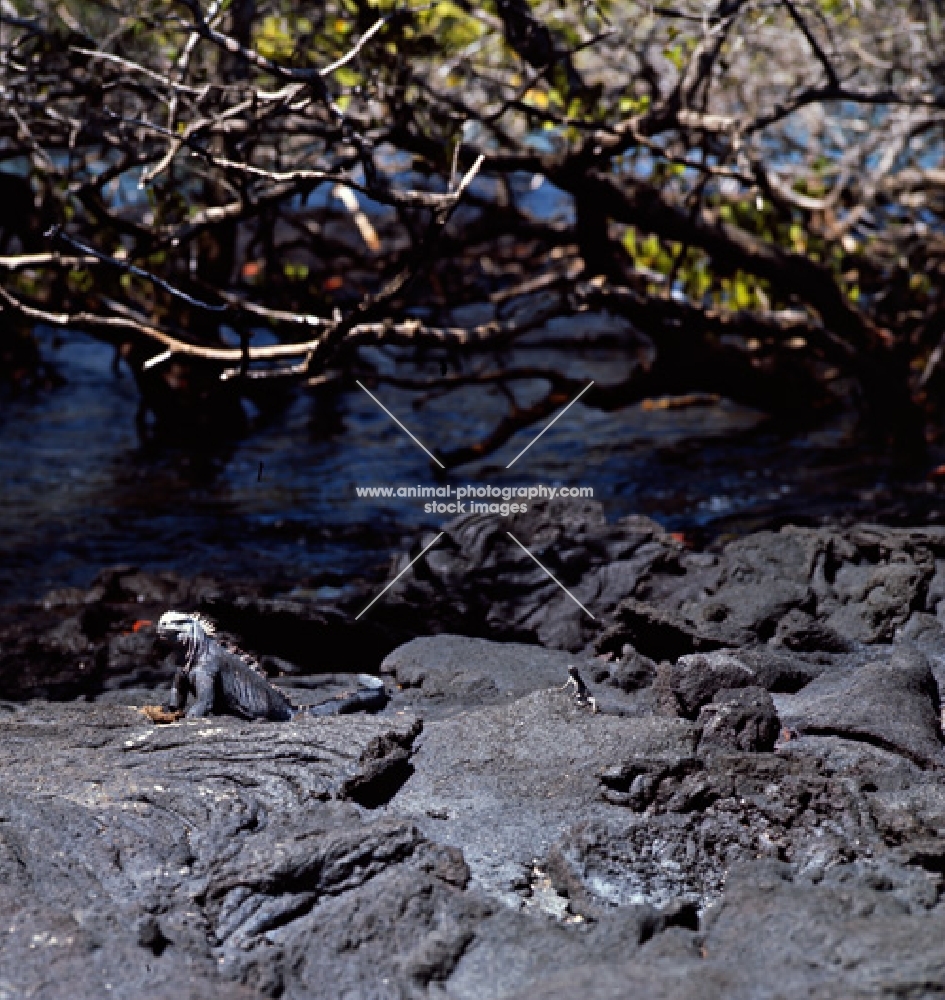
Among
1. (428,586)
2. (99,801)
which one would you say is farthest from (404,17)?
(99,801)

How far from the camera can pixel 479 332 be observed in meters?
8.46

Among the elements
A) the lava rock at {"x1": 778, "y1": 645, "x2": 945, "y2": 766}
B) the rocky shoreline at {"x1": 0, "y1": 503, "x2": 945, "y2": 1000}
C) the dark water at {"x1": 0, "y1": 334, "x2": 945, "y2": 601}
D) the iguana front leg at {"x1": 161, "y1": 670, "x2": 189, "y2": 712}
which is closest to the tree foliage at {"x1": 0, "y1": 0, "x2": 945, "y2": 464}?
the dark water at {"x1": 0, "y1": 334, "x2": 945, "y2": 601}

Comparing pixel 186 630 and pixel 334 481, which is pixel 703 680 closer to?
pixel 186 630

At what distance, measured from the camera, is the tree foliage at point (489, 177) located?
24.1 ft

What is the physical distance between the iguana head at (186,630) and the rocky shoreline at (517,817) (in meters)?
0.30

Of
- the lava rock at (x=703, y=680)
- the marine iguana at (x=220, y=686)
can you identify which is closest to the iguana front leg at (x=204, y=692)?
the marine iguana at (x=220, y=686)

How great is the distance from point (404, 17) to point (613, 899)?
5597mm

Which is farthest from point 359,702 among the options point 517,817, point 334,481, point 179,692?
point 334,481

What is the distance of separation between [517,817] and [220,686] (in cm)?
131

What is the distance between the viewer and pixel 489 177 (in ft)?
34.9

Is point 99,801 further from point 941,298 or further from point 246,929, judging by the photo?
point 941,298

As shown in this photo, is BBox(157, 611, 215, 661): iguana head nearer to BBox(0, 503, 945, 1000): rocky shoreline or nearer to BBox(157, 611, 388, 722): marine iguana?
BBox(157, 611, 388, 722): marine iguana

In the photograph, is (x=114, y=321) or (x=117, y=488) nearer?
(x=114, y=321)

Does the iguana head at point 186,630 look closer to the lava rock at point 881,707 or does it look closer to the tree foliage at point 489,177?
the tree foliage at point 489,177
